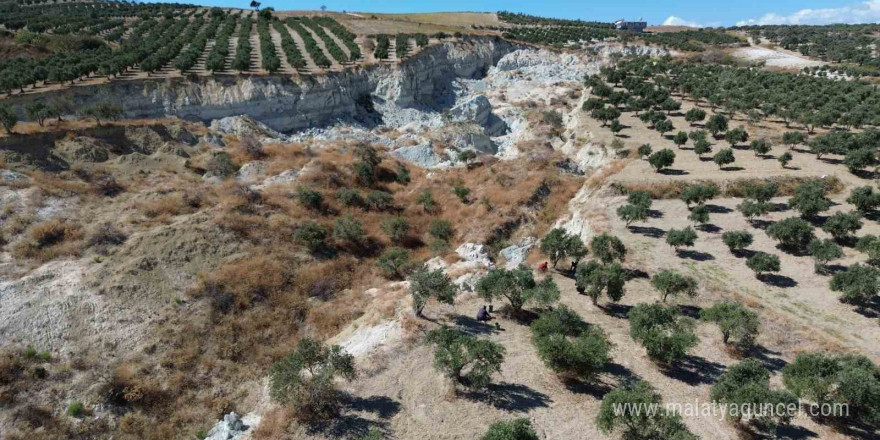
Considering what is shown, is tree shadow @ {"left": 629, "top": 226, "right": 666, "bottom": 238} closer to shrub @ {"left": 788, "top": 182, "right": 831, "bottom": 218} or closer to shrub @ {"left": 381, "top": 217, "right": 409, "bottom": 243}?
shrub @ {"left": 788, "top": 182, "right": 831, "bottom": 218}

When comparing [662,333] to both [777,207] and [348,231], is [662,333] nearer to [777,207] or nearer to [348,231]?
[777,207]

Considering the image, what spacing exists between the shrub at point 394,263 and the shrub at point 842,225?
32206 millimetres

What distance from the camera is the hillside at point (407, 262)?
794 inches

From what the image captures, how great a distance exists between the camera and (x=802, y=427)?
58.6ft

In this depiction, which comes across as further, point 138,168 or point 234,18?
point 234,18

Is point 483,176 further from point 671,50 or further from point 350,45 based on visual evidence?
point 671,50

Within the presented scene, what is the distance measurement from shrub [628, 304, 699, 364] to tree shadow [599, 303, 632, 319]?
10.9ft

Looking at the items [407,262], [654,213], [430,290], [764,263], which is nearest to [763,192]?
[654,213]

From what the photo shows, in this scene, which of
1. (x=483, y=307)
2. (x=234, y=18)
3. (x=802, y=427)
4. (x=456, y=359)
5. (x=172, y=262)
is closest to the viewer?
(x=802, y=427)

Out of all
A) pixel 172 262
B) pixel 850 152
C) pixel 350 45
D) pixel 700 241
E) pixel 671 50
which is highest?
pixel 671 50

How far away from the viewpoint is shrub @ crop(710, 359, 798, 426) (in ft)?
55.9

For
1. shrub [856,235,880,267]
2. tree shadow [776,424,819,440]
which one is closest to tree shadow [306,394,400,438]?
tree shadow [776,424,819,440]

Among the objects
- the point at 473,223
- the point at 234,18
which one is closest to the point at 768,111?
the point at 473,223

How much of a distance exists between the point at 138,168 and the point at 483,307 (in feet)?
125
